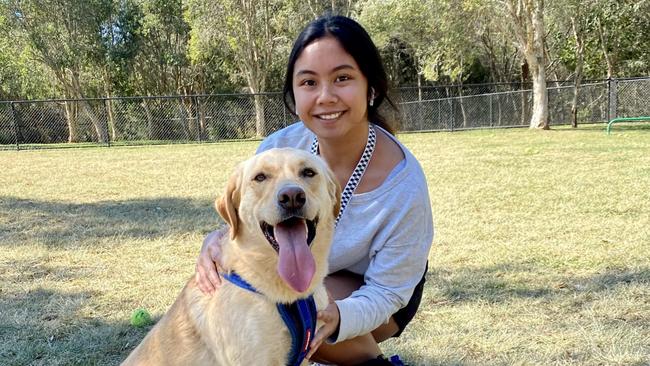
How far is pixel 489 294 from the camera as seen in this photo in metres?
4.07

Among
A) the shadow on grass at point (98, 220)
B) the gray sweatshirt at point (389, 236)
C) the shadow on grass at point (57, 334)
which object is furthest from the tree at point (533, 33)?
the shadow on grass at point (57, 334)

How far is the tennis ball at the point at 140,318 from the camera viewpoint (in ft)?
12.2

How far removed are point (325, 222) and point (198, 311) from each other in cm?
67

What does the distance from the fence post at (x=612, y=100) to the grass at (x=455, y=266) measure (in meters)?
15.9

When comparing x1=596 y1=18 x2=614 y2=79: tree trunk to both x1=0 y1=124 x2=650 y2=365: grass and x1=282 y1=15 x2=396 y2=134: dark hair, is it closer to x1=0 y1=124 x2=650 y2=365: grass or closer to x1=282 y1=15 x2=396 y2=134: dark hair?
x1=0 y1=124 x2=650 y2=365: grass

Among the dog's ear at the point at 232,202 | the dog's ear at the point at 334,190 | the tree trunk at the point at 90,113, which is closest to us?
the dog's ear at the point at 232,202

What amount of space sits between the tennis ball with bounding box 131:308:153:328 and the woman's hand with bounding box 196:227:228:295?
123cm

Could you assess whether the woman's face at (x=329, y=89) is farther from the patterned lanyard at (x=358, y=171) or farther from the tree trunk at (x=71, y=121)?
the tree trunk at (x=71, y=121)

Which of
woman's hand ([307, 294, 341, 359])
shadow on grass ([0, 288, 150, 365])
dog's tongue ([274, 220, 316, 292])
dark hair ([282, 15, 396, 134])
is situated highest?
dark hair ([282, 15, 396, 134])

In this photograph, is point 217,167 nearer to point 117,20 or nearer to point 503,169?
point 503,169

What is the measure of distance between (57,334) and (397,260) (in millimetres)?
2305

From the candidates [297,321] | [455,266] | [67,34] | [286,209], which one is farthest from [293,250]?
[67,34]

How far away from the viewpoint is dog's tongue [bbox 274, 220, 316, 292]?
7.34ft

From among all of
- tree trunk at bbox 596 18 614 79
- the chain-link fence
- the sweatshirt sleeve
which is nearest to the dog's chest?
the sweatshirt sleeve
